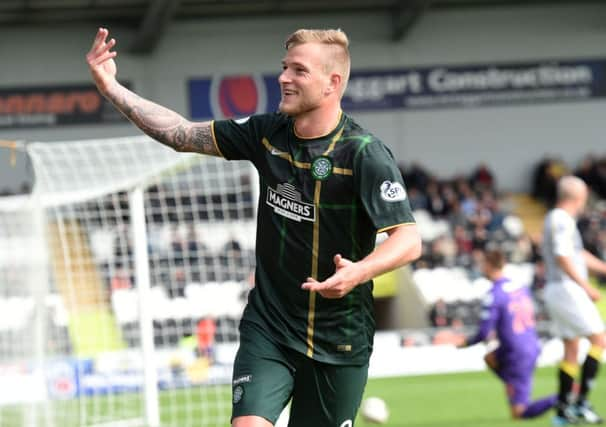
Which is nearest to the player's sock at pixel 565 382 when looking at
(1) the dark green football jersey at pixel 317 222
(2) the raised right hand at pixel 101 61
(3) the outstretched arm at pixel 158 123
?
(1) the dark green football jersey at pixel 317 222

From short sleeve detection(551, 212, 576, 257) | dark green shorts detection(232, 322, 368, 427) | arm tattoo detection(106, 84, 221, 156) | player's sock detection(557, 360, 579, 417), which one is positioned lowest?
player's sock detection(557, 360, 579, 417)

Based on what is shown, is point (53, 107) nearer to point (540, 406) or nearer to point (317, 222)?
point (540, 406)

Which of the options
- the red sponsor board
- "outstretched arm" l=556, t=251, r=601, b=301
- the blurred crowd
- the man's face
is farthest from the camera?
the red sponsor board

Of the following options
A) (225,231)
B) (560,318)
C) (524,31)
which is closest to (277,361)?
(560,318)

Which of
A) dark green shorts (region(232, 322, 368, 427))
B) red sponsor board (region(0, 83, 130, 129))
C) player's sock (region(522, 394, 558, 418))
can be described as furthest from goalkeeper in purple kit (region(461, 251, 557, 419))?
red sponsor board (region(0, 83, 130, 129))

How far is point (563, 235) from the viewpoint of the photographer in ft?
29.2

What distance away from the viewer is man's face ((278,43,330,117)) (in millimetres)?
4363

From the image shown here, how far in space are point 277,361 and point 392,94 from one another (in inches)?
921

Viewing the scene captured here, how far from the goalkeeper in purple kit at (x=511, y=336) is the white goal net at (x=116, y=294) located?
206cm

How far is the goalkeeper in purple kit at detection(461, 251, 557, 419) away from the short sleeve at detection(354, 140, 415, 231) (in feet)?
16.4

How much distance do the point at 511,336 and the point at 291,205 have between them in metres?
5.10

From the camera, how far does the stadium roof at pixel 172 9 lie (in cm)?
2497

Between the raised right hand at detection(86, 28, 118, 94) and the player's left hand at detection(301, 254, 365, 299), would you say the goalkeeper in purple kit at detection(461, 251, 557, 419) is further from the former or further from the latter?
the player's left hand at detection(301, 254, 365, 299)

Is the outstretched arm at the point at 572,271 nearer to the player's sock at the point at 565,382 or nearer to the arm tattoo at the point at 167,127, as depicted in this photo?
the player's sock at the point at 565,382
